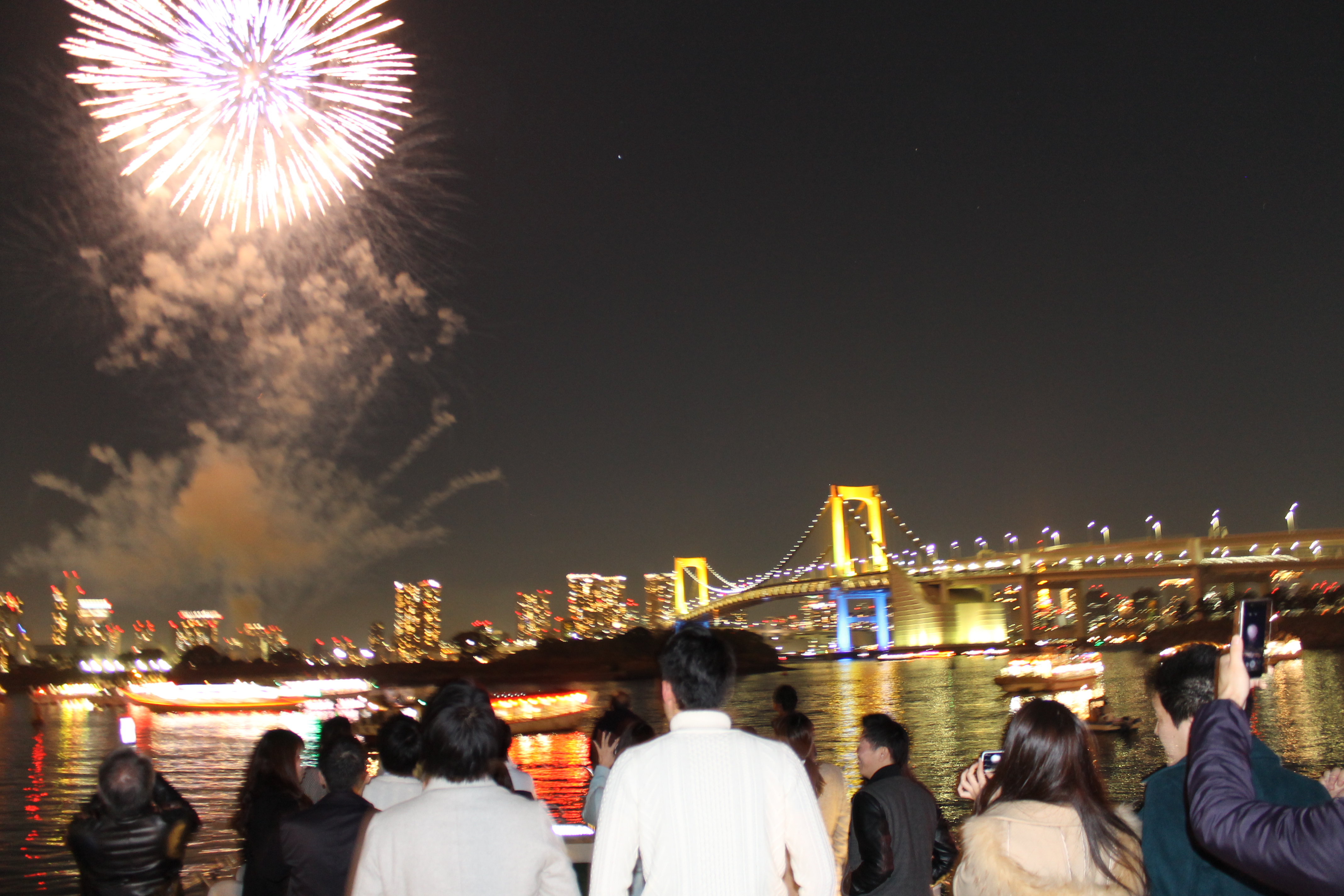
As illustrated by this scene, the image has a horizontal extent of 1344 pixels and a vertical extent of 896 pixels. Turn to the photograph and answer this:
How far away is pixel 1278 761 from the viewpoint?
6.73 ft

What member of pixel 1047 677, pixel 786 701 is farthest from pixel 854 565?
pixel 786 701

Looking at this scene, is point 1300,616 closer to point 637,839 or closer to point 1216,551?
point 1216,551

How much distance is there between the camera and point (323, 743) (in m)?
3.30

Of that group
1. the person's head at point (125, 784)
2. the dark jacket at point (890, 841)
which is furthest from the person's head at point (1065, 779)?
the person's head at point (125, 784)

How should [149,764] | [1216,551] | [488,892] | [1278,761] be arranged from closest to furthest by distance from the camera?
[1278,761] < [488,892] < [149,764] < [1216,551]

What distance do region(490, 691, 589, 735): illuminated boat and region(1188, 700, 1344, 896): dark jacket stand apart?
2935cm

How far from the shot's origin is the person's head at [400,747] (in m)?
3.45

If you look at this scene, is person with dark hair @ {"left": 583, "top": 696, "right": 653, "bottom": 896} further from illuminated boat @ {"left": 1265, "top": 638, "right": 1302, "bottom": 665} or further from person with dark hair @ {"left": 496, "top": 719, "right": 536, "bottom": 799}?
illuminated boat @ {"left": 1265, "top": 638, "right": 1302, "bottom": 665}

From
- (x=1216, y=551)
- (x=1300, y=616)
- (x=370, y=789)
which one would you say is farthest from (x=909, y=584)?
(x=370, y=789)

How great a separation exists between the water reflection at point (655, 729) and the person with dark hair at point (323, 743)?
428cm

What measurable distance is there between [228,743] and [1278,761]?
33.4 metres

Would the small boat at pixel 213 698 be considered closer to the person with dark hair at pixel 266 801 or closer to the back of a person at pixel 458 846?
the person with dark hair at pixel 266 801

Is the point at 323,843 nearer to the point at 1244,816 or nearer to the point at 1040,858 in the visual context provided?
the point at 1040,858

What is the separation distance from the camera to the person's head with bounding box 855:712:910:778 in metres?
3.34
